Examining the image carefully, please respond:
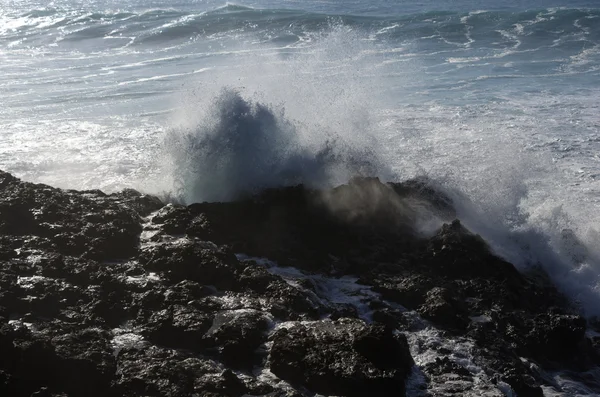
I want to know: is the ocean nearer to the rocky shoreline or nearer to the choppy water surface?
the choppy water surface

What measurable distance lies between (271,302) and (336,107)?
7644 millimetres

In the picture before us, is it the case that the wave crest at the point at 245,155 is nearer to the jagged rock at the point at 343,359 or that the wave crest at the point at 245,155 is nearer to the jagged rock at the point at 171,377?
the jagged rock at the point at 343,359

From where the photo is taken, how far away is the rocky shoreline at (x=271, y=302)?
692 centimetres

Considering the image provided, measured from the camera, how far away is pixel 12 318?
7.55 meters

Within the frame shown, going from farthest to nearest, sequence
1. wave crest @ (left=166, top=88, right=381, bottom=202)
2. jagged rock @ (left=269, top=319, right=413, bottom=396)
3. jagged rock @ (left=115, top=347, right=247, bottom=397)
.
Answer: wave crest @ (left=166, top=88, right=381, bottom=202), jagged rock @ (left=269, top=319, right=413, bottom=396), jagged rock @ (left=115, top=347, right=247, bottom=397)

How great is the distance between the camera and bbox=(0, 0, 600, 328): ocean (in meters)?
11.8

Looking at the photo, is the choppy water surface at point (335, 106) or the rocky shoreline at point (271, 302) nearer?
the rocky shoreline at point (271, 302)

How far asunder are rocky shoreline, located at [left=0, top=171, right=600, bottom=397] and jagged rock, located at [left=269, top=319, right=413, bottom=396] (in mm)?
15

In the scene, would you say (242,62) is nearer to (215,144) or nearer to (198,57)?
(198,57)

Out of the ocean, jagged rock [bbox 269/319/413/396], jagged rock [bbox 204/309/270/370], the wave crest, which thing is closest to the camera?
jagged rock [bbox 269/319/413/396]

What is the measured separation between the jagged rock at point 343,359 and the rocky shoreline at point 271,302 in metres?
0.02

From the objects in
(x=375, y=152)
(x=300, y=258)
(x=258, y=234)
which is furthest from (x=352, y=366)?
(x=375, y=152)

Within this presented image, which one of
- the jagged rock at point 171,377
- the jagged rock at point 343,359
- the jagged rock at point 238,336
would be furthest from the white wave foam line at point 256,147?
the jagged rock at point 171,377

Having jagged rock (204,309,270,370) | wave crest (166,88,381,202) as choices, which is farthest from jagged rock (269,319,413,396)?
wave crest (166,88,381,202)
